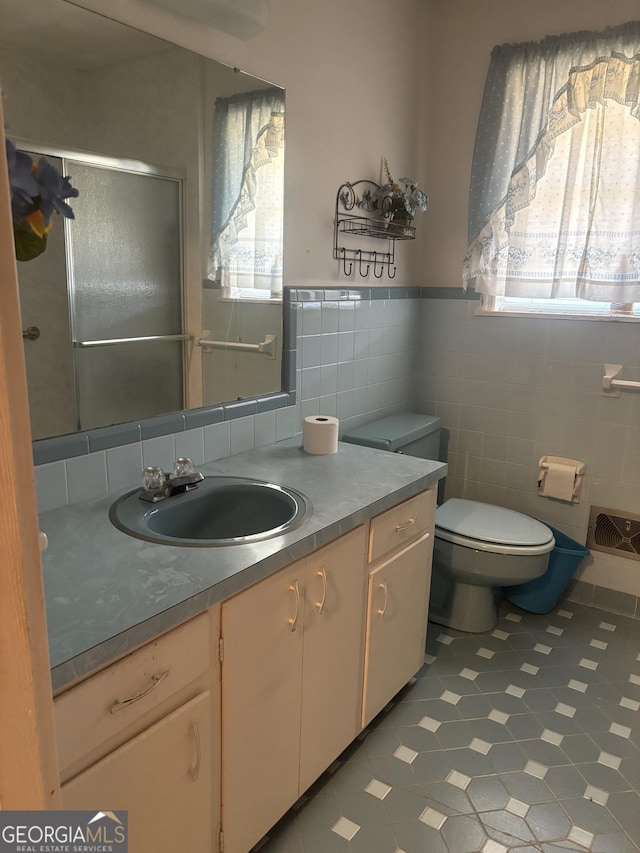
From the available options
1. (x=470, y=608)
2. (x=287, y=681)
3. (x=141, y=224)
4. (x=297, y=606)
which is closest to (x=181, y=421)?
(x=141, y=224)

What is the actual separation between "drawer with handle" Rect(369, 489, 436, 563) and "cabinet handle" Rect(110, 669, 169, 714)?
746 mm

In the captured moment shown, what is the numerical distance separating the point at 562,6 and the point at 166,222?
74.1 inches

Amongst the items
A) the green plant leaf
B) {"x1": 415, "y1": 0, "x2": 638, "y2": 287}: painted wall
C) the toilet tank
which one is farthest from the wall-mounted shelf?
the green plant leaf

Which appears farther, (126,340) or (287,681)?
(126,340)

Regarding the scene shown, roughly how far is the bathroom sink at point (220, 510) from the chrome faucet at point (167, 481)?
2 cm

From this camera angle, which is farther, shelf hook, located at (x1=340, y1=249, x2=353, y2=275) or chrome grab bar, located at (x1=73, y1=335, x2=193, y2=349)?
shelf hook, located at (x1=340, y1=249, x2=353, y2=275)

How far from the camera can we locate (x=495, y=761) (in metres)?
1.89

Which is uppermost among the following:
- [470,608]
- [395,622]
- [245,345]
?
[245,345]

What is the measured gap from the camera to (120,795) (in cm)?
110

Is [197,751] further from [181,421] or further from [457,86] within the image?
[457,86]

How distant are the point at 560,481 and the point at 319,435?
4.12 ft

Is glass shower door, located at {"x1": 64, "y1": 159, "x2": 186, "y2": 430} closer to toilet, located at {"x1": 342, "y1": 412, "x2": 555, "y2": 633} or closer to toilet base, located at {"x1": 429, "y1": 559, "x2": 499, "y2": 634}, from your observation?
toilet, located at {"x1": 342, "y1": 412, "x2": 555, "y2": 633}

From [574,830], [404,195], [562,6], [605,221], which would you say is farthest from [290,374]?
[562,6]

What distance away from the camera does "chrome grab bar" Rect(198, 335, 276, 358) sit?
1.93 meters
